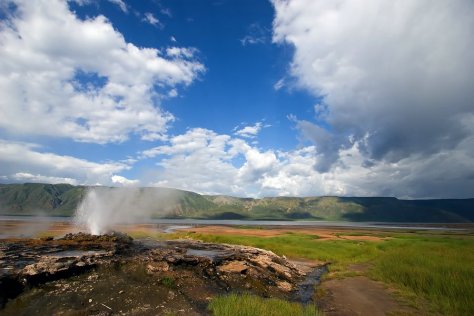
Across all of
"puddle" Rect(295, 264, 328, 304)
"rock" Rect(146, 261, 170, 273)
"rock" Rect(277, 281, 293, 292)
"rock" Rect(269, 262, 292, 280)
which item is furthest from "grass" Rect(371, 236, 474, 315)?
"rock" Rect(146, 261, 170, 273)

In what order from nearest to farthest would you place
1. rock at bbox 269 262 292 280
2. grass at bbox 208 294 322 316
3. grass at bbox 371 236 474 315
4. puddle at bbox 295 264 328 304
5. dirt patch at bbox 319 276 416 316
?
grass at bbox 208 294 322 316
grass at bbox 371 236 474 315
dirt patch at bbox 319 276 416 316
puddle at bbox 295 264 328 304
rock at bbox 269 262 292 280

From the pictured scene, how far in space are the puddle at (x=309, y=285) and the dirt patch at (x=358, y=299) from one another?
104cm

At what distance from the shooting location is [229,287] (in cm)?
2731

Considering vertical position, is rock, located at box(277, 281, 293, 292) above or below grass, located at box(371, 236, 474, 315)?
below

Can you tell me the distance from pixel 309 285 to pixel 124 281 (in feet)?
57.2

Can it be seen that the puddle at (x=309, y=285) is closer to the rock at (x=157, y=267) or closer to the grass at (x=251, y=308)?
the grass at (x=251, y=308)

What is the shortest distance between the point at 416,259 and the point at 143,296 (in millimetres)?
27431

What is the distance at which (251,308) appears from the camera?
19.5 meters

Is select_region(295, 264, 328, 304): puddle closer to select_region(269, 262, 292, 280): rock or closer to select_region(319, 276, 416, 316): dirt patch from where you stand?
select_region(319, 276, 416, 316): dirt patch

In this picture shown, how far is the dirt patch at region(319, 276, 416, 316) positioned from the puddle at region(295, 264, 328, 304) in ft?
3.43

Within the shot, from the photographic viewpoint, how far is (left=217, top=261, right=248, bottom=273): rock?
3032 centimetres

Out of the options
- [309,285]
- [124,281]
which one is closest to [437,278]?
[309,285]

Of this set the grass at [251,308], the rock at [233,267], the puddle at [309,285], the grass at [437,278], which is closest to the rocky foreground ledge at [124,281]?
the rock at [233,267]

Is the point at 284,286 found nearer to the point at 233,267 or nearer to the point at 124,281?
the point at 233,267
